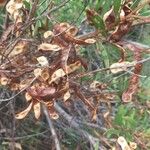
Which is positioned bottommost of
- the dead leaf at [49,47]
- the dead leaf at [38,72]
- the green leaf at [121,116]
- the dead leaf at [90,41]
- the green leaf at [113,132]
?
the green leaf at [113,132]

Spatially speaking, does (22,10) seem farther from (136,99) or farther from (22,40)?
(136,99)

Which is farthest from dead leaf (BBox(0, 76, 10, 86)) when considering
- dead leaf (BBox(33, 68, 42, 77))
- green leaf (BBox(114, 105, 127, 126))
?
green leaf (BBox(114, 105, 127, 126))

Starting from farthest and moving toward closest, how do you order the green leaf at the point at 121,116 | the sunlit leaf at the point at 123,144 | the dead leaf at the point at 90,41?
the green leaf at the point at 121,116
the sunlit leaf at the point at 123,144
the dead leaf at the point at 90,41

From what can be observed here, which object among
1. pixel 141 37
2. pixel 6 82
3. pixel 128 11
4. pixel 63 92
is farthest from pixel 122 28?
pixel 141 37

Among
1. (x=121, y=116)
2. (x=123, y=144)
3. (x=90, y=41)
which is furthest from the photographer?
(x=121, y=116)

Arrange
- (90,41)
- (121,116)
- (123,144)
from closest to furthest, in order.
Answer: (90,41), (123,144), (121,116)

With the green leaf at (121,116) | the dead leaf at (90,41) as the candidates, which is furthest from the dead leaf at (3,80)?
the green leaf at (121,116)

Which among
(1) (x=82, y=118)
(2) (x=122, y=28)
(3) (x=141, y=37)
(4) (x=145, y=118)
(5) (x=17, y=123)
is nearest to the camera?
(2) (x=122, y=28)

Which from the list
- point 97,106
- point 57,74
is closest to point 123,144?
point 97,106

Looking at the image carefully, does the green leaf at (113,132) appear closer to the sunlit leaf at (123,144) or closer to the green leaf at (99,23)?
the sunlit leaf at (123,144)

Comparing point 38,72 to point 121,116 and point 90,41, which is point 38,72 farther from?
point 121,116

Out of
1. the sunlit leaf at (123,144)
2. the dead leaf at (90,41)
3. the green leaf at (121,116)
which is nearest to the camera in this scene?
the dead leaf at (90,41)
